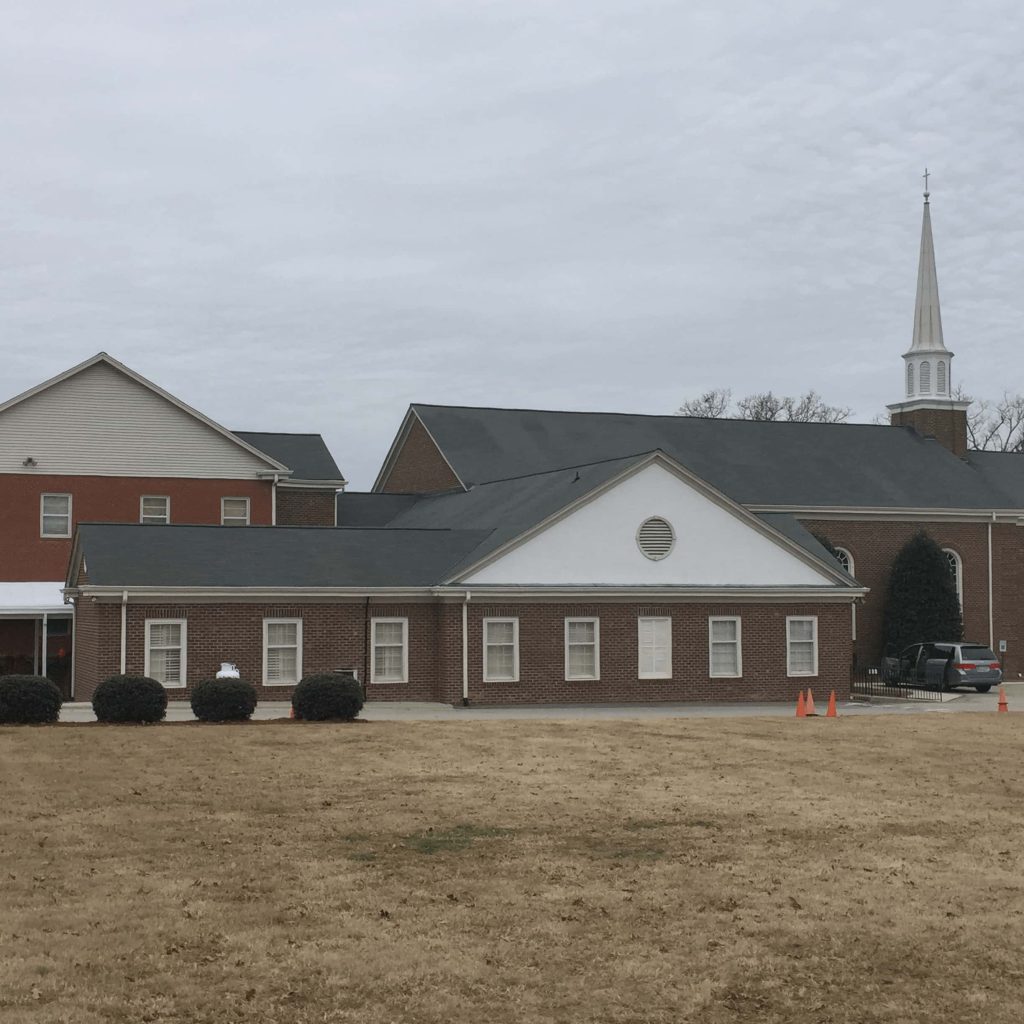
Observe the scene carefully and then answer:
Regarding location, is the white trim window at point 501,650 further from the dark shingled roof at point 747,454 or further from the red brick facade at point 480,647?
the dark shingled roof at point 747,454

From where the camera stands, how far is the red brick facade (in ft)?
116

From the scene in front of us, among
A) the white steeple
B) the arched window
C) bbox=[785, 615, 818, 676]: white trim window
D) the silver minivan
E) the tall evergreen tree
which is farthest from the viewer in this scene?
the white steeple

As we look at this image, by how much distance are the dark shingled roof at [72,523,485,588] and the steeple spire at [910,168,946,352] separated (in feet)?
95.7

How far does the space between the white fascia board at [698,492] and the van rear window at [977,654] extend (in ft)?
26.2

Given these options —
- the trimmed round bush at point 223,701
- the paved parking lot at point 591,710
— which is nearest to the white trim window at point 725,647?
the paved parking lot at point 591,710

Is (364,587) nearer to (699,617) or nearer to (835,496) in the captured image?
(699,617)

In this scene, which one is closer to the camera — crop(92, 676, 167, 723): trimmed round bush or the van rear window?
crop(92, 676, 167, 723): trimmed round bush

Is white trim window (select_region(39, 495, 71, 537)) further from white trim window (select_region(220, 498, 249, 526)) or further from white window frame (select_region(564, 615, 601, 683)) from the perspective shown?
white window frame (select_region(564, 615, 601, 683))

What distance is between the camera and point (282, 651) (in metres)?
36.4

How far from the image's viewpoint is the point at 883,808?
19.7 meters

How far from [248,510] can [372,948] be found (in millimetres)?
39181

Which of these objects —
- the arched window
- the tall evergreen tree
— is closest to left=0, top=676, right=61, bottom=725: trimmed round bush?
the tall evergreen tree

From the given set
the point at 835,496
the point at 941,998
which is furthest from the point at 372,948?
the point at 835,496

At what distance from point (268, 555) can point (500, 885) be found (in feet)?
80.1
